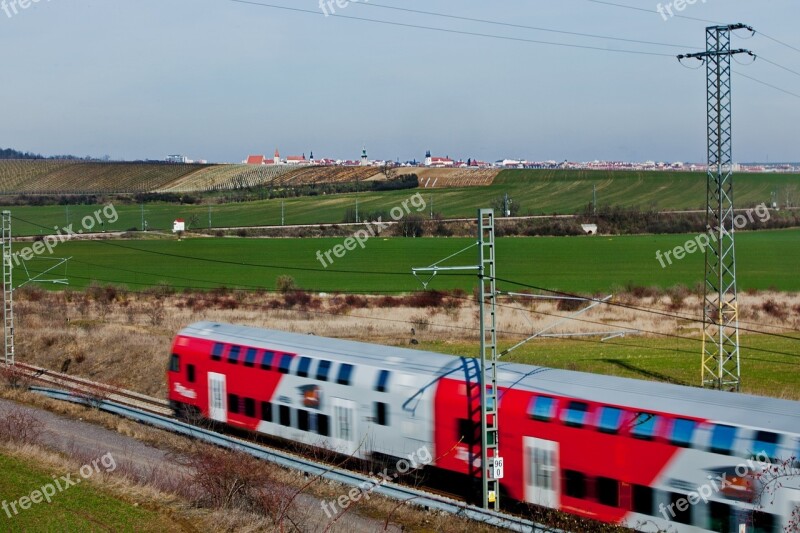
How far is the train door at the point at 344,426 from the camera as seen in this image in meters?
21.8

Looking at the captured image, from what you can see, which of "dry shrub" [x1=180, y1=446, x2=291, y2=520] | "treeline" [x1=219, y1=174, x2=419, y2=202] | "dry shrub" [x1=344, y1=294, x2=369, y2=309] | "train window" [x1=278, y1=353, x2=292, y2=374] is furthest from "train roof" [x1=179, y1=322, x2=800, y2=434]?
"treeline" [x1=219, y1=174, x2=419, y2=202]

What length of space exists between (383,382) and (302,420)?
3.35 m

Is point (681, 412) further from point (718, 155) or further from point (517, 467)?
point (718, 155)

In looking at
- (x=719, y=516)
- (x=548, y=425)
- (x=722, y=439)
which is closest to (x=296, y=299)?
(x=548, y=425)

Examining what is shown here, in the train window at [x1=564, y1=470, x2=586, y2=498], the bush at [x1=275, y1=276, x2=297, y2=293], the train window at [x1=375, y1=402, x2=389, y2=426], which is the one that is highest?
the bush at [x1=275, y1=276, x2=297, y2=293]

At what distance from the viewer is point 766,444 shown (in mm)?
14375

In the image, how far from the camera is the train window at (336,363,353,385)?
21938 millimetres

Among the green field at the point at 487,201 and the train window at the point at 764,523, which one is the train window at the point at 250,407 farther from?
the green field at the point at 487,201

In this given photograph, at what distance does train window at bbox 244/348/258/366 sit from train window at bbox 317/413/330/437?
3129 millimetres

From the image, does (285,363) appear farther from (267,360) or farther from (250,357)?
(250,357)

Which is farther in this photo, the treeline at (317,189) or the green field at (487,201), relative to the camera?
the treeline at (317,189)

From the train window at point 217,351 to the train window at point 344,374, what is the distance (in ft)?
17.7

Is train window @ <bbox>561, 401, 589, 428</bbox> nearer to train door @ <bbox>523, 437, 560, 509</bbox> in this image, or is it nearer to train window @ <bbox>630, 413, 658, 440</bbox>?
train door @ <bbox>523, 437, 560, 509</bbox>

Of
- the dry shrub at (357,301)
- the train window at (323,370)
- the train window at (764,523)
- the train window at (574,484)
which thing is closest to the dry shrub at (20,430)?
the train window at (323,370)
